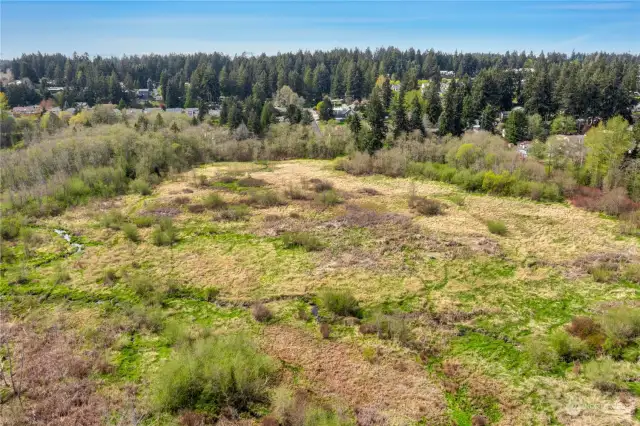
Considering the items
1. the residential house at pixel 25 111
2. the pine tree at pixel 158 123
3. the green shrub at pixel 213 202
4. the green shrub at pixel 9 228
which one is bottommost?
the green shrub at pixel 9 228

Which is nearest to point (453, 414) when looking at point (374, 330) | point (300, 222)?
point (374, 330)

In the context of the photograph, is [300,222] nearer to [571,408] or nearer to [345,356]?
[345,356]

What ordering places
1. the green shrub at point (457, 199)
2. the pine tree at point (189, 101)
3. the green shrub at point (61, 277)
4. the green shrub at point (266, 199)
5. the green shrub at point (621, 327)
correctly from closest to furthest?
the green shrub at point (621, 327) < the green shrub at point (61, 277) < the green shrub at point (457, 199) < the green shrub at point (266, 199) < the pine tree at point (189, 101)

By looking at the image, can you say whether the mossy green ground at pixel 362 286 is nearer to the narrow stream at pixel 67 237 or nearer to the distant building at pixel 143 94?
the narrow stream at pixel 67 237

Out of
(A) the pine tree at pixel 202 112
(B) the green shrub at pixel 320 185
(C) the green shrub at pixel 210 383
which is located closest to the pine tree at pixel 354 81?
(A) the pine tree at pixel 202 112

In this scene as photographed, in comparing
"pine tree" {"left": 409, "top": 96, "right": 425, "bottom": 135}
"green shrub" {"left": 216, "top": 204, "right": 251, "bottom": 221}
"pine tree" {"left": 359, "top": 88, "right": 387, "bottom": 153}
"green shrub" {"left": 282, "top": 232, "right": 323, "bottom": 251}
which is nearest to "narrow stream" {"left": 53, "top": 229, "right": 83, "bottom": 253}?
"green shrub" {"left": 216, "top": 204, "right": 251, "bottom": 221}

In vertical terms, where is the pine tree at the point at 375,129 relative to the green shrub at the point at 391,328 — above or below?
above

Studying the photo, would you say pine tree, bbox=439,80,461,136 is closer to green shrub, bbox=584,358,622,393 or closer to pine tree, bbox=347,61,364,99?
pine tree, bbox=347,61,364,99
